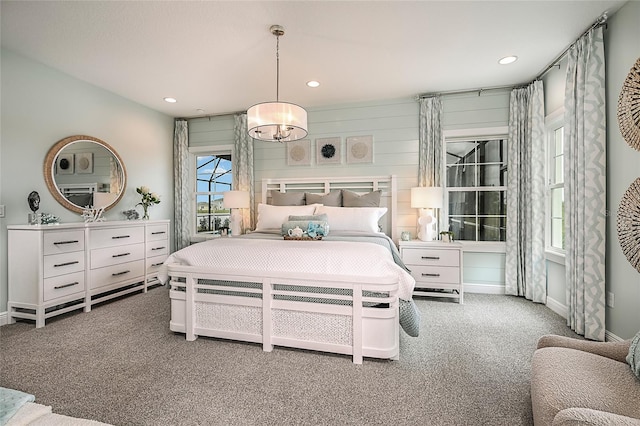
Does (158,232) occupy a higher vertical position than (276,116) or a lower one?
lower

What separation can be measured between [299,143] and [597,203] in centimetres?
361

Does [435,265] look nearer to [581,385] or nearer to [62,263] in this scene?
[581,385]

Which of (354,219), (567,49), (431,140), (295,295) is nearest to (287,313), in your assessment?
(295,295)

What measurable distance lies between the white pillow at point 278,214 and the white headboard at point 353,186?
0.72 metres

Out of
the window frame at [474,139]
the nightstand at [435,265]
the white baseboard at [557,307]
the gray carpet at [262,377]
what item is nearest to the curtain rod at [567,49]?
the window frame at [474,139]

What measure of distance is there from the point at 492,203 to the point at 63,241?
5.13m

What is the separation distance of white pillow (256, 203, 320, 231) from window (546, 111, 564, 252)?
2.83m

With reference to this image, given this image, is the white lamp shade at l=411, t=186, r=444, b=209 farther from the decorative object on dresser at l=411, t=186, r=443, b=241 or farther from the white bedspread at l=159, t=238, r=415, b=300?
the white bedspread at l=159, t=238, r=415, b=300

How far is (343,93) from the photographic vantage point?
163 inches

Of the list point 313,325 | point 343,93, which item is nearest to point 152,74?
point 343,93

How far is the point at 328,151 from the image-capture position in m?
4.66

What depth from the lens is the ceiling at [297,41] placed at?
2404 mm

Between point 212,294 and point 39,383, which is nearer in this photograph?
point 39,383

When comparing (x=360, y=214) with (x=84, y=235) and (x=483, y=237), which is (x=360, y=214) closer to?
(x=483, y=237)
